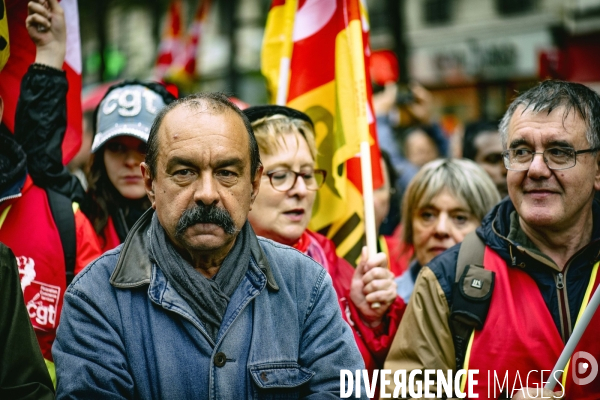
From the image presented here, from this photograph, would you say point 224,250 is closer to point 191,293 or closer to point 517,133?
point 191,293

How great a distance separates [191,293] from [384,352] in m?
1.27

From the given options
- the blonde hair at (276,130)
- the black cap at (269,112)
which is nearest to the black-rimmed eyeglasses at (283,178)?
the blonde hair at (276,130)

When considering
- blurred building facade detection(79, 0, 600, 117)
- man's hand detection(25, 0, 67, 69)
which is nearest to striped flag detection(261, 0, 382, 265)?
man's hand detection(25, 0, 67, 69)

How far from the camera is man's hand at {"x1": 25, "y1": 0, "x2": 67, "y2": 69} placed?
10.8ft

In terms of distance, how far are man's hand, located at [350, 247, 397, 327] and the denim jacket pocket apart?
92 centimetres

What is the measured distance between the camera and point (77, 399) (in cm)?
210

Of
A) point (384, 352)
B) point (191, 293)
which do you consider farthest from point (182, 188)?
point (384, 352)

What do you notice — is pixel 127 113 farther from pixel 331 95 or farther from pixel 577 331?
pixel 577 331

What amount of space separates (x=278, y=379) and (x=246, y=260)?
1.38 feet

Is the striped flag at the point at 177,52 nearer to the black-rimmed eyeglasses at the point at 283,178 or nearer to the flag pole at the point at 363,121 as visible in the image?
the flag pole at the point at 363,121

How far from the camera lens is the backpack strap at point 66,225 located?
3.09 metres

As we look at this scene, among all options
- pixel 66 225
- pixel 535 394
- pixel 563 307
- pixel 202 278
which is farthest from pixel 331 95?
pixel 535 394

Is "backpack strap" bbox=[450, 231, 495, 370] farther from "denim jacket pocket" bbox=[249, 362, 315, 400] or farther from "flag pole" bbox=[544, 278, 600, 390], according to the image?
"denim jacket pocket" bbox=[249, 362, 315, 400]

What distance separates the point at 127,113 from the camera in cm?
365
